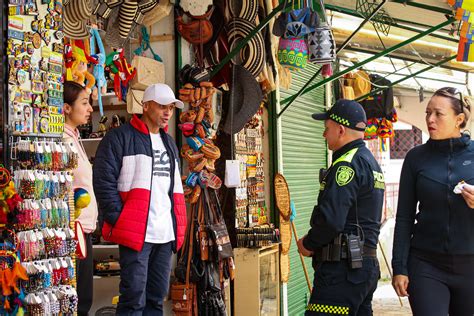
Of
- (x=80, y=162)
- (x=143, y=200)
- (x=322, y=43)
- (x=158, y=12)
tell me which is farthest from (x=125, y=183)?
(x=322, y=43)

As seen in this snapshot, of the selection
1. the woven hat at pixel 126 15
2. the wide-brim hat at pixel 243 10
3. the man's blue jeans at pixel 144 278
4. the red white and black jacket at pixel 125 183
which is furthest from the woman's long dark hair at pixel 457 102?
the wide-brim hat at pixel 243 10

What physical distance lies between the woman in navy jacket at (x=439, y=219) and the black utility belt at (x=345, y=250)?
0.22m

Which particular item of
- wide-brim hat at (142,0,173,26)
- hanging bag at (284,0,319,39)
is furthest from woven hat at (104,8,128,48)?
hanging bag at (284,0,319,39)

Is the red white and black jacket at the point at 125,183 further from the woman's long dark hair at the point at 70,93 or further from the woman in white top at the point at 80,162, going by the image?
the woman's long dark hair at the point at 70,93

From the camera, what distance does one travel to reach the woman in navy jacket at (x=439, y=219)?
13.1ft

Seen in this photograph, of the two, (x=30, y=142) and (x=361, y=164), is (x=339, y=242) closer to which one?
(x=361, y=164)

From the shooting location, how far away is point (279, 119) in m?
8.27

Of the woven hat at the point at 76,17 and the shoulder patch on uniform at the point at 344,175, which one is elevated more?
the woven hat at the point at 76,17

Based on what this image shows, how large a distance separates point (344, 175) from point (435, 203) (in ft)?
1.73

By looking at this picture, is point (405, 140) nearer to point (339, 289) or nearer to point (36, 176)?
point (339, 289)

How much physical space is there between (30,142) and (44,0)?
0.74 metres

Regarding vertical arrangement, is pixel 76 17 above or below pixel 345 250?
above

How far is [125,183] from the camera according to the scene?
4.59 meters

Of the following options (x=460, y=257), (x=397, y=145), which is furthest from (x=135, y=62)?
(x=397, y=145)
